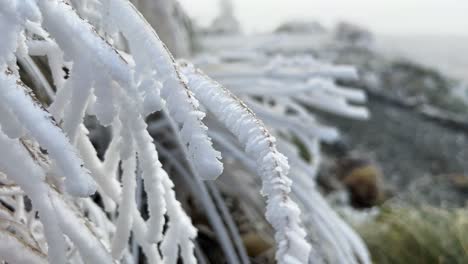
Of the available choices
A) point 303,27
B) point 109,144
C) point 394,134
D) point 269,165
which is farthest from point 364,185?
point 303,27

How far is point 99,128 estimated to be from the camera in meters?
0.74

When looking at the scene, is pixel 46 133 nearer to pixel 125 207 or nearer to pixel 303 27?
pixel 125 207

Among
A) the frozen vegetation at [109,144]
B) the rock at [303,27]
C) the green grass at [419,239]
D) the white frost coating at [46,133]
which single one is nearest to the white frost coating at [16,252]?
the frozen vegetation at [109,144]

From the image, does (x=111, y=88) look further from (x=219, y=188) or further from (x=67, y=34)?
(x=219, y=188)

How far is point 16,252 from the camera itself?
368 mm

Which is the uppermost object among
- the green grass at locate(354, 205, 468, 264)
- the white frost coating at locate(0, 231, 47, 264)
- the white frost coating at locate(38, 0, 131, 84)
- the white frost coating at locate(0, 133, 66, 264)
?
the white frost coating at locate(38, 0, 131, 84)

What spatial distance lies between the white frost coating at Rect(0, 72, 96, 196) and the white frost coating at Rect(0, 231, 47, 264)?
4.1 inches

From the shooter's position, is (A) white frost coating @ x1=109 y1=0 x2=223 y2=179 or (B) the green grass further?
(B) the green grass

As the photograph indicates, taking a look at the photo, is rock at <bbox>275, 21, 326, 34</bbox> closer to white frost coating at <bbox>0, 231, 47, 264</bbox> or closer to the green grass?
the green grass

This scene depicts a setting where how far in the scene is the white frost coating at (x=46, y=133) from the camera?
273 mm

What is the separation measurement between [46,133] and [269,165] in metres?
0.09

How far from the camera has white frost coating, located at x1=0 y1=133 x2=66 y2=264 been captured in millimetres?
306

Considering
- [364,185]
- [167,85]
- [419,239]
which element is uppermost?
[167,85]

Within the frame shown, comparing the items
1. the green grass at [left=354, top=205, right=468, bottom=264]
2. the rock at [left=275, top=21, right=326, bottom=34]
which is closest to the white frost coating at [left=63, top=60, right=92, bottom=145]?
the green grass at [left=354, top=205, right=468, bottom=264]
